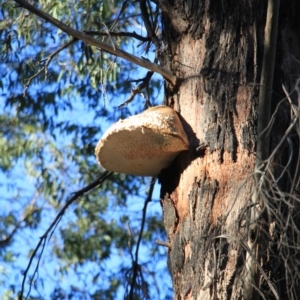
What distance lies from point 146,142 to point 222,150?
367 mm

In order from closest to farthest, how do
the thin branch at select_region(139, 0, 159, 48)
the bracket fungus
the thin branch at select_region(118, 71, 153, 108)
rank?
the bracket fungus < the thin branch at select_region(139, 0, 159, 48) < the thin branch at select_region(118, 71, 153, 108)

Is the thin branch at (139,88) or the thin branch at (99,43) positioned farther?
the thin branch at (139,88)

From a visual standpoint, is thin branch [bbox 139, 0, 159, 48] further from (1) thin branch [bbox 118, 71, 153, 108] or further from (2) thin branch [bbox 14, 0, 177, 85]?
(2) thin branch [bbox 14, 0, 177, 85]

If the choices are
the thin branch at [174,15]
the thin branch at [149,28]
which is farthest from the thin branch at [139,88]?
the thin branch at [174,15]

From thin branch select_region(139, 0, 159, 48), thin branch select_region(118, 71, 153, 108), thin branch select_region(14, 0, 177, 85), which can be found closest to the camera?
thin branch select_region(14, 0, 177, 85)

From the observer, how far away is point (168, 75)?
366 cm

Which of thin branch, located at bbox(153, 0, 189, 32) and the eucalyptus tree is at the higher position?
thin branch, located at bbox(153, 0, 189, 32)

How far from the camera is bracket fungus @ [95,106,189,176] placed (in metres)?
3.44

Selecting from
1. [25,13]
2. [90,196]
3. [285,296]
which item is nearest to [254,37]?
[285,296]

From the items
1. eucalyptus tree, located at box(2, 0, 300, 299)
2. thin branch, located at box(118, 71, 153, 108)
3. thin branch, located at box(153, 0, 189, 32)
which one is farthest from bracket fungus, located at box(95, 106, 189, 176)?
thin branch, located at box(118, 71, 153, 108)

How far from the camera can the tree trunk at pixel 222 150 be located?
3080mm

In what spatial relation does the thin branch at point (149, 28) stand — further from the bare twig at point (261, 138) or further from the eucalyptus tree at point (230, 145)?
the bare twig at point (261, 138)

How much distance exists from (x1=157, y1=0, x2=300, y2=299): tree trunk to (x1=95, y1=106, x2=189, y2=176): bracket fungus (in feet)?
0.21

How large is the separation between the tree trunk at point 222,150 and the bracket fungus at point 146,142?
63 mm
